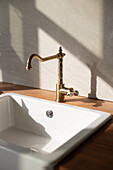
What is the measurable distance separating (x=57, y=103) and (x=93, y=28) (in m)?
0.43

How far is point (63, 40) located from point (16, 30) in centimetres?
37

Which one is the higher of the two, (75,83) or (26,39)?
(26,39)

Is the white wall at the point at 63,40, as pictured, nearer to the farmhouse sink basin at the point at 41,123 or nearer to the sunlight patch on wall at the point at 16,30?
the sunlight patch on wall at the point at 16,30

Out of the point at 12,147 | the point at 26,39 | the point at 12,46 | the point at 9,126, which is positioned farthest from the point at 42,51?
the point at 12,147

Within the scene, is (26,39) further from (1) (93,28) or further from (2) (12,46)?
(1) (93,28)

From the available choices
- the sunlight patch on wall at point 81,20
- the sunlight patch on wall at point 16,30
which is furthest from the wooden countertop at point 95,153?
the sunlight patch on wall at point 16,30

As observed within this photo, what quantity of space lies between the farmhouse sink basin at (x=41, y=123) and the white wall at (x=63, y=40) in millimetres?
224

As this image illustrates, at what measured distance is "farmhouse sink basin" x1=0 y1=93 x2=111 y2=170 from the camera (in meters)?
0.97

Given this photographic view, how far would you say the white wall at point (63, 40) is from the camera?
1.24 metres

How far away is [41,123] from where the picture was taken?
4.21 ft

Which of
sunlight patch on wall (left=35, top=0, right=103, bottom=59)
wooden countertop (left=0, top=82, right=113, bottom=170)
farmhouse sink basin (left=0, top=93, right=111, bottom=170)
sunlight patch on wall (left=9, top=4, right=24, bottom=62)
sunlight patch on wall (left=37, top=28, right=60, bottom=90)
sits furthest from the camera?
sunlight patch on wall (left=9, top=4, right=24, bottom=62)

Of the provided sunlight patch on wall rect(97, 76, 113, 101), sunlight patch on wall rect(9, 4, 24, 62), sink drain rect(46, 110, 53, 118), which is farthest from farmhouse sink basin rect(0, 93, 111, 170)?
sunlight patch on wall rect(9, 4, 24, 62)

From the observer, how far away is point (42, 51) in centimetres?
147

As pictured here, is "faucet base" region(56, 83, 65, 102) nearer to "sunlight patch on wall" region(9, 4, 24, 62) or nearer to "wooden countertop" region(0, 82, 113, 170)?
"wooden countertop" region(0, 82, 113, 170)
